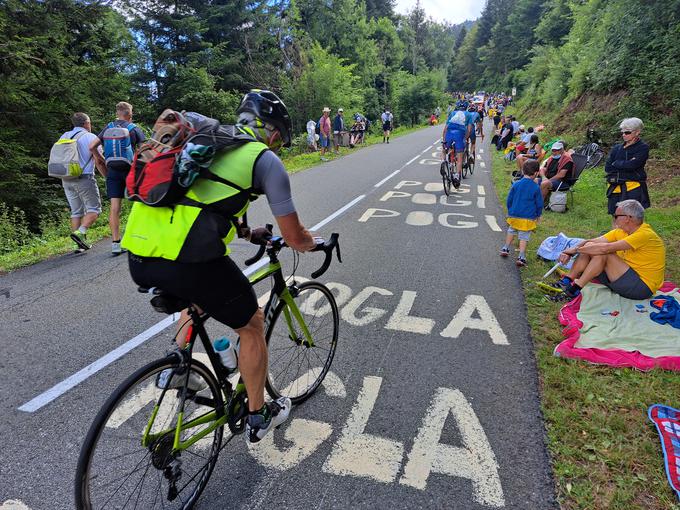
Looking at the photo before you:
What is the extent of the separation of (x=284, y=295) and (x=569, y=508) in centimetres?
211

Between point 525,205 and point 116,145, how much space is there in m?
5.99

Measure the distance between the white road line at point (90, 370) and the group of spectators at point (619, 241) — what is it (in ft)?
14.7

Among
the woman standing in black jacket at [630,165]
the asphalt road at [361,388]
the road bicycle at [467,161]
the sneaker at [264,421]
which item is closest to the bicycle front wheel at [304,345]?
the asphalt road at [361,388]

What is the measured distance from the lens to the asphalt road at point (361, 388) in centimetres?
240

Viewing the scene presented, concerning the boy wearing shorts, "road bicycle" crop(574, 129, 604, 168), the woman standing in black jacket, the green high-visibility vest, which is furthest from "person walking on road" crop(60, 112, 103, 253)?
"road bicycle" crop(574, 129, 604, 168)

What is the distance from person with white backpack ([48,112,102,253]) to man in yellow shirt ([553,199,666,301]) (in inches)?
277

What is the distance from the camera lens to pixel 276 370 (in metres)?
3.24

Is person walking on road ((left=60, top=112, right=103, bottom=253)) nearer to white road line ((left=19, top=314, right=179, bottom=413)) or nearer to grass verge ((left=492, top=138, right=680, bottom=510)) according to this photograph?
white road line ((left=19, top=314, right=179, bottom=413))

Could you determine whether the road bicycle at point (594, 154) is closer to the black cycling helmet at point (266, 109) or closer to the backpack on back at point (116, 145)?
the backpack on back at point (116, 145)

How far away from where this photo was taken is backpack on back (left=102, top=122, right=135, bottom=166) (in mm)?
5711

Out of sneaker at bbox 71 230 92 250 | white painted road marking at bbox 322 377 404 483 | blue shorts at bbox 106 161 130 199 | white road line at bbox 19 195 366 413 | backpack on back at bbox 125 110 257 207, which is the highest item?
backpack on back at bbox 125 110 257 207

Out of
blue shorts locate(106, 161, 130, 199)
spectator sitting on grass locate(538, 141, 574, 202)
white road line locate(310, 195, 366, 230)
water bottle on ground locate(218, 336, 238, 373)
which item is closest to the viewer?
water bottle on ground locate(218, 336, 238, 373)

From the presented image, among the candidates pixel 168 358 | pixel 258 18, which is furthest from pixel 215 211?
pixel 258 18

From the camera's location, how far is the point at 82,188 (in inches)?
255
